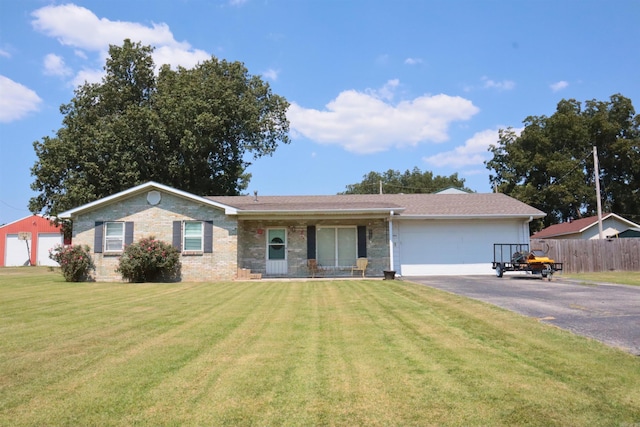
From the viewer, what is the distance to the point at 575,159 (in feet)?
130

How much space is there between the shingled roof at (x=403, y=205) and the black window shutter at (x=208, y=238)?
132 centimetres

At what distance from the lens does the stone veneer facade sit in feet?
60.2

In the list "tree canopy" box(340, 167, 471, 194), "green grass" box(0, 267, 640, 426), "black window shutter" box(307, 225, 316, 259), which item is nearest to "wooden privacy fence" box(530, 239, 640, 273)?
"black window shutter" box(307, 225, 316, 259)

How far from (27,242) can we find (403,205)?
3299 cm

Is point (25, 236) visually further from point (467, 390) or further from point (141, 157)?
point (467, 390)

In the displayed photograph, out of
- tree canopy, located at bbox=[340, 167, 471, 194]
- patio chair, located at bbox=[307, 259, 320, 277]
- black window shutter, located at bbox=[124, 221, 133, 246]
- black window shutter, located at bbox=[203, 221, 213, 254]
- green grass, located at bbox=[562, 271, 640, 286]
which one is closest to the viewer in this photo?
green grass, located at bbox=[562, 271, 640, 286]

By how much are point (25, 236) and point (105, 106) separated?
14.1 meters

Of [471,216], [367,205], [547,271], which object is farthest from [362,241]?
[547,271]

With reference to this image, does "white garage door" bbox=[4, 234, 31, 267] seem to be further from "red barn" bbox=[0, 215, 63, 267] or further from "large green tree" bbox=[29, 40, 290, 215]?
"large green tree" bbox=[29, 40, 290, 215]

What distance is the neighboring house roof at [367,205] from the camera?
60.4 ft

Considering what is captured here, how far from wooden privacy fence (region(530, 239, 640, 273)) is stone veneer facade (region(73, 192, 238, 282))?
1574 cm

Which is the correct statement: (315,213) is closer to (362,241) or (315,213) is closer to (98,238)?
(362,241)

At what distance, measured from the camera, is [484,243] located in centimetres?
2012

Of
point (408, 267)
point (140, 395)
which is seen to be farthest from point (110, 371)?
point (408, 267)
